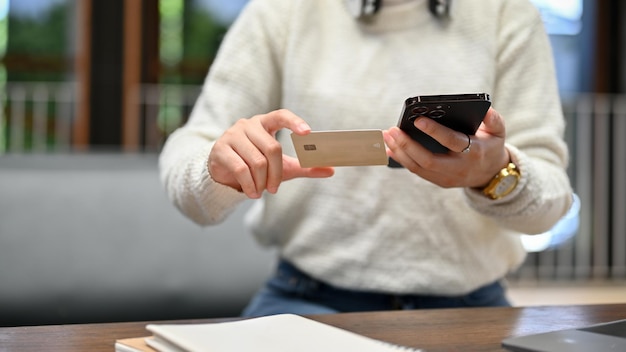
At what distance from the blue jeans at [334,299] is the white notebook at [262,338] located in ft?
1.47

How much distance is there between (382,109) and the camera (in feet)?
4.25

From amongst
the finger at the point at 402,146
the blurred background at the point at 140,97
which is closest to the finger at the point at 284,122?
the finger at the point at 402,146

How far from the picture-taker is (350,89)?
4.30 feet

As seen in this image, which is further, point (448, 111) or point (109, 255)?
point (109, 255)

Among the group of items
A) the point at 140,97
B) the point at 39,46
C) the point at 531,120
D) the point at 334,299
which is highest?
the point at 39,46

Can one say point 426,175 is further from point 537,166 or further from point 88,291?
point 88,291

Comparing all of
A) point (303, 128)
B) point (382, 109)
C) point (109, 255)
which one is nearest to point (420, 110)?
point (303, 128)

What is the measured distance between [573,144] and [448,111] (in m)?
3.98

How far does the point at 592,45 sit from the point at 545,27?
13.0 feet

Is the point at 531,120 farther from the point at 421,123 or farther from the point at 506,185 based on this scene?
the point at 421,123

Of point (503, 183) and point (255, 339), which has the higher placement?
point (503, 183)

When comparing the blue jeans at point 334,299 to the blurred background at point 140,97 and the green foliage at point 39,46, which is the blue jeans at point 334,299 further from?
the green foliage at point 39,46

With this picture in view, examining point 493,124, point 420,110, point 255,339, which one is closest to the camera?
point 255,339

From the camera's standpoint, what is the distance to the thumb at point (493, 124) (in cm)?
98
